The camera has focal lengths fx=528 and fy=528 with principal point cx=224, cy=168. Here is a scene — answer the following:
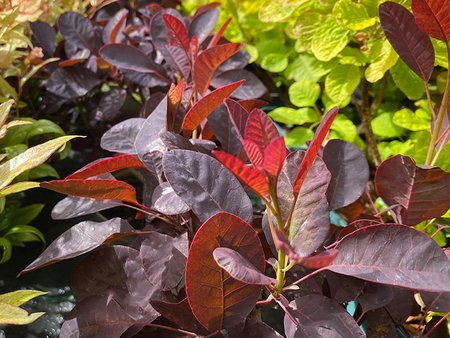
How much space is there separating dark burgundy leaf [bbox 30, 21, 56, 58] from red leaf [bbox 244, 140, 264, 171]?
871 mm

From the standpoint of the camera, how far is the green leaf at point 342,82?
134 centimetres

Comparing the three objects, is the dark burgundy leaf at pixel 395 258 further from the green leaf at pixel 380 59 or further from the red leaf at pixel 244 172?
the green leaf at pixel 380 59

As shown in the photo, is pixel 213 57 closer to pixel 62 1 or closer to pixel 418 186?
pixel 418 186

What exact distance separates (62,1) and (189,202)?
0.97 meters

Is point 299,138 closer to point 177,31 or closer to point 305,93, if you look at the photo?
point 305,93

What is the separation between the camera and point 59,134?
1.24 m

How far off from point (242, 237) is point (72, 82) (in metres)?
0.76

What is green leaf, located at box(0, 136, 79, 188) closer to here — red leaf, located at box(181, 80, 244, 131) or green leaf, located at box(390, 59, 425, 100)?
red leaf, located at box(181, 80, 244, 131)

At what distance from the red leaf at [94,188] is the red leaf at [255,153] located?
0.25 metres

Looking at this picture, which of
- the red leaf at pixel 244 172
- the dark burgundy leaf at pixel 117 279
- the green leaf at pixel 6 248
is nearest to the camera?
the red leaf at pixel 244 172

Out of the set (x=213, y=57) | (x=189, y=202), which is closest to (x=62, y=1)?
(x=213, y=57)

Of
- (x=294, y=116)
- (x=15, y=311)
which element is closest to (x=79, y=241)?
(x=15, y=311)

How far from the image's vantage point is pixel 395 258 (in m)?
0.67

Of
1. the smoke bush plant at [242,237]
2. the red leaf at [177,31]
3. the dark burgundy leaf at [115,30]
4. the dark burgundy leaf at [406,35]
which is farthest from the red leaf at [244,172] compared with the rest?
the dark burgundy leaf at [115,30]
